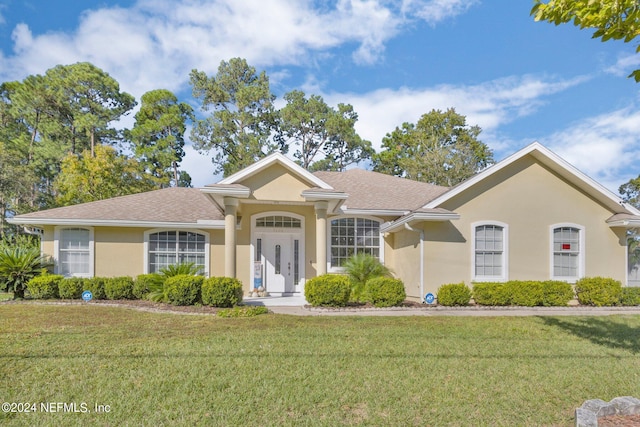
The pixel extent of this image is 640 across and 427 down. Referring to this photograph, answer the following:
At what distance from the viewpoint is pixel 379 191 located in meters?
18.0

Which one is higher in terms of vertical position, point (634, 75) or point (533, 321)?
point (634, 75)

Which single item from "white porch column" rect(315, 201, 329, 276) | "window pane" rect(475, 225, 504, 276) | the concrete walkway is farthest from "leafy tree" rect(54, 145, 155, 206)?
"window pane" rect(475, 225, 504, 276)

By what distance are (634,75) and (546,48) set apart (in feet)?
27.2

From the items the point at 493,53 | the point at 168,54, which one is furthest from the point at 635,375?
the point at 168,54

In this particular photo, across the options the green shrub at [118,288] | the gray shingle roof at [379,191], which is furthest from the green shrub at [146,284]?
the gray shingle roof at [379,191]

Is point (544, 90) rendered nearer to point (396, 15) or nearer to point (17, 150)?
point (396, 15)

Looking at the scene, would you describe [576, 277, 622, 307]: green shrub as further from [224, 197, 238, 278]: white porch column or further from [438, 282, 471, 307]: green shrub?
[224, 197, 238, 278]: white porch column

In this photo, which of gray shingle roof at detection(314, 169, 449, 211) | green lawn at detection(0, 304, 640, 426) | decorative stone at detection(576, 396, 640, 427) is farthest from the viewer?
gray shingle roof at detection(314, 169, 449, 211)

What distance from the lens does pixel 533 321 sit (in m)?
10.1

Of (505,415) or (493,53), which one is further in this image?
(493,53)

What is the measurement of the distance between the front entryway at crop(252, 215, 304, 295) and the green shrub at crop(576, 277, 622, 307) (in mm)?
9705

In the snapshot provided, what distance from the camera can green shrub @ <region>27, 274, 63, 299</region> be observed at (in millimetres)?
13258

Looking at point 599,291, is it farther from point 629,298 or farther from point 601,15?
point 601,15

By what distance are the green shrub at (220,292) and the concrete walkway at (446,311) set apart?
1.19 meters
